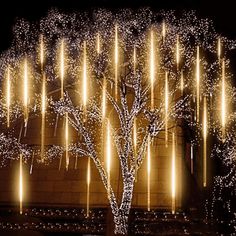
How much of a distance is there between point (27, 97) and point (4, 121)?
3.52 m

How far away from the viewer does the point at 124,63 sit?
52.2 feet

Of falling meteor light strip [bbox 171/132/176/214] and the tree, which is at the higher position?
the tree

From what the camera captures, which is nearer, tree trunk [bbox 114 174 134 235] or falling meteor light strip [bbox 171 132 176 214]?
tree trunk [bbox 114 174 134 235]

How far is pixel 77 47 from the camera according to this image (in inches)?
617

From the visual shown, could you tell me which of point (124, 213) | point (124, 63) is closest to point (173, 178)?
point (124, 213)

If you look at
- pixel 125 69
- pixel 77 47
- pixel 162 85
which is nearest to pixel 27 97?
pixel 77 47

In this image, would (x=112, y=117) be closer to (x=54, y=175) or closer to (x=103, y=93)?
(x=103, y=93)

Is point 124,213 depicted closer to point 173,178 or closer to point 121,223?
point 121,223

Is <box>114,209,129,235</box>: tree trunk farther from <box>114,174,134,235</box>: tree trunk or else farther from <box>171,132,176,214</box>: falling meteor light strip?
<box>171,132,176,214</box>: falling meteor light strip

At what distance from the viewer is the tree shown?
50.3 feet

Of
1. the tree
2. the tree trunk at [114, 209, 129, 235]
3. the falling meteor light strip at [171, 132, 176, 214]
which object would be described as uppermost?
the tree

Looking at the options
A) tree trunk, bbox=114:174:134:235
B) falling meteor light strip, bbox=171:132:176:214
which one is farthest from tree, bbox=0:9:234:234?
falling meteor light strip, bbox=171:132:176:214

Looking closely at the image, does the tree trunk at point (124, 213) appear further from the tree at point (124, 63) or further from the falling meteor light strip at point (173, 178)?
the falling meteor light strip at point (173, 178)

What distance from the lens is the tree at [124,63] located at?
15344mm
